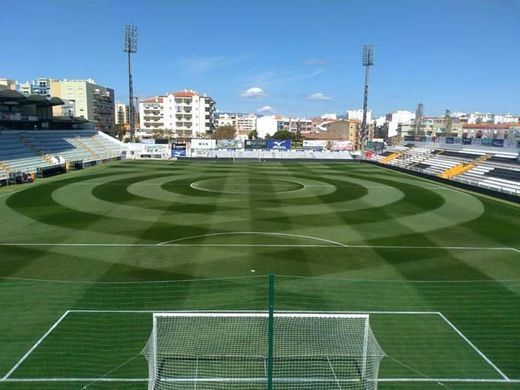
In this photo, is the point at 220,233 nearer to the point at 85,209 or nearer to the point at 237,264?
the point at 237,264

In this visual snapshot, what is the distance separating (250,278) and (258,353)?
16.1 ft

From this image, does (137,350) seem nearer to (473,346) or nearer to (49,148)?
(473,346)

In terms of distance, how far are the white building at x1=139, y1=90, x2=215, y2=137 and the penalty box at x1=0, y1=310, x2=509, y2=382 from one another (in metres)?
140

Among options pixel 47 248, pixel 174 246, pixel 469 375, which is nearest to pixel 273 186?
pixel 174 246

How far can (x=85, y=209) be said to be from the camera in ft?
89.4

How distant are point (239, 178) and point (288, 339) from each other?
116 ft

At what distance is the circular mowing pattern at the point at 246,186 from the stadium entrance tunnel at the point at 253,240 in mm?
13663

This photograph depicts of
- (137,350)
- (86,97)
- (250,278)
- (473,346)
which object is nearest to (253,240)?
(250,278)

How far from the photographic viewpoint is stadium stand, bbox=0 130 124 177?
4531cm

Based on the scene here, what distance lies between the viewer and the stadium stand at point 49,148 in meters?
45.3

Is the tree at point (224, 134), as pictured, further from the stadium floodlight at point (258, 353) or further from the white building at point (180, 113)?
the stadium floodlight at point (258, 353)

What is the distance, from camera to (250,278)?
1477 cm

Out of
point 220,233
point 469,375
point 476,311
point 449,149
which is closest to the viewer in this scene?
point 469,375

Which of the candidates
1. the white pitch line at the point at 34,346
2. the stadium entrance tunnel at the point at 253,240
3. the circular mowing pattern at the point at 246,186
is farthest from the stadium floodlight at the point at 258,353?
the circular mowing pattern at the point at 246,186
